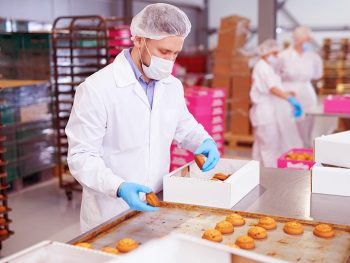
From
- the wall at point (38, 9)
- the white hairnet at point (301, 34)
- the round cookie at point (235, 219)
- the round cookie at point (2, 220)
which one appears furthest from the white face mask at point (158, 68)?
the wall at point (38, 9)

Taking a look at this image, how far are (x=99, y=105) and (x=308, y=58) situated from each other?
190 inches

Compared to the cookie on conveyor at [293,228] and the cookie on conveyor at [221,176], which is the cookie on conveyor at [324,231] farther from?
the cookie on conveyor at [221,176]

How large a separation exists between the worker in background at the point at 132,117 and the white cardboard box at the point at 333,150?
1.46 ft

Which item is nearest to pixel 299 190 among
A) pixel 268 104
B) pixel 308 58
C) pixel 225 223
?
pixel 225 223

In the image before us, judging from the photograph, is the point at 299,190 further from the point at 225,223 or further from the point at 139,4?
the point at 139,4

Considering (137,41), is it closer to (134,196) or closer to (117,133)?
(117,133)

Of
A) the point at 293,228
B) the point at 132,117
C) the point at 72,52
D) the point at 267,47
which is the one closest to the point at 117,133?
the point at 132,117

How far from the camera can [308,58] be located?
6.38 meters

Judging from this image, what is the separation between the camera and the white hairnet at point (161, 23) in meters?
2.07

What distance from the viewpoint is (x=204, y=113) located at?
516cm

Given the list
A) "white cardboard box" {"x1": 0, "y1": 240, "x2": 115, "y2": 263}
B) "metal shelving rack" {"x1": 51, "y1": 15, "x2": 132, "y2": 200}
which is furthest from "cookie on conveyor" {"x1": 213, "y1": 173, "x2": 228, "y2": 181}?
"metal shelving rack" {"x1": 51, "y1": 15, "x2": 132, "y2": 200}

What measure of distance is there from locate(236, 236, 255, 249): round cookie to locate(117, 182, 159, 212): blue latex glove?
1.06 ft

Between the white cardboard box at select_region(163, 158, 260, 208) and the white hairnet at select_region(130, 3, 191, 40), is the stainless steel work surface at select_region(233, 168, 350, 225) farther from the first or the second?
the white hairnet at select_region(130, 3, 191, 40)

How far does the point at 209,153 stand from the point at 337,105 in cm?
303
